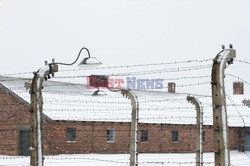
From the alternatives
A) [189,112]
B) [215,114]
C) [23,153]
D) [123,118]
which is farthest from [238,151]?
[215,114]

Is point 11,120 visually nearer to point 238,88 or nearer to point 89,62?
point 89,62

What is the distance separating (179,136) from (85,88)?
8001 millimetres

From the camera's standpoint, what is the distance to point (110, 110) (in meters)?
31.0

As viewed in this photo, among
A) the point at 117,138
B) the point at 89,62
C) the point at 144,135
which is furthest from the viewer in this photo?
the point at 144,135

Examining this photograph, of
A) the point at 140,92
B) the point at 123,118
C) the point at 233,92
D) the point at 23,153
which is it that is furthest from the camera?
the point at 233,92

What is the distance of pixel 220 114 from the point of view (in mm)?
8094

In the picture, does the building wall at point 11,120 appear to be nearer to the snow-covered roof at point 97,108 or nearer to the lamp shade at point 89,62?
the snow-covered roof at point 97,108

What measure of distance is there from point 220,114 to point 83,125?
21.2m

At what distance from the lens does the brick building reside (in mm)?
27859

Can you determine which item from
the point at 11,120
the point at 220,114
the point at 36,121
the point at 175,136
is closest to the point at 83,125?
the point at 11,120

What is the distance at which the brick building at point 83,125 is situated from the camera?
91.4 feet

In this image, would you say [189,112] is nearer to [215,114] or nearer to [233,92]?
[233,92]

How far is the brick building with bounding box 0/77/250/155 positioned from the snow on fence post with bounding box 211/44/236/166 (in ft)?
56.9

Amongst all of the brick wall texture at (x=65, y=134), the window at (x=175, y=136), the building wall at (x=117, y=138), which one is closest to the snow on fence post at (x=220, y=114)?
the building wall at (x=117, y=138)
